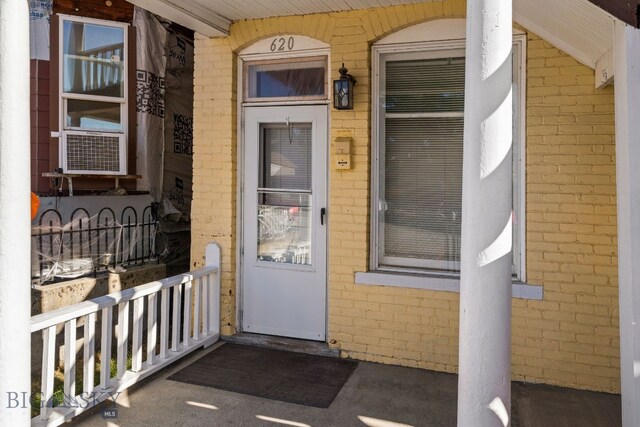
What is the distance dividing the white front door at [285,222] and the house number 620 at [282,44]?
58 centimetres

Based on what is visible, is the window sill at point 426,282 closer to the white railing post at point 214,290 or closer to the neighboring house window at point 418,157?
the neighboring house window at point 418,157

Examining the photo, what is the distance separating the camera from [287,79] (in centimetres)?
504

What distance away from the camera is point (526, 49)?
4.20 meters

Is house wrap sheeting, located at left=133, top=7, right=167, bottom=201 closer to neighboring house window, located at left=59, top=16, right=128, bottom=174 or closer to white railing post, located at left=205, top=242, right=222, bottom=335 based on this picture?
neighboring house window, located at left=59, top=16, right=128, bottom=174

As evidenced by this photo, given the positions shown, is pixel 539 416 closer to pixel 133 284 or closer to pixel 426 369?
pixel 426 369

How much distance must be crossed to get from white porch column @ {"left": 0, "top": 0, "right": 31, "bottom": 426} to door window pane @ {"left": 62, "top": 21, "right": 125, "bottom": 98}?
13.7 ft

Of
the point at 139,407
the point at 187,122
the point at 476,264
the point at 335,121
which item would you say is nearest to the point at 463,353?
the point at 476,264

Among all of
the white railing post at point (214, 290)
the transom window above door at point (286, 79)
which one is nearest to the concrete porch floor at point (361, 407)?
the white railing post at point (214, 290)

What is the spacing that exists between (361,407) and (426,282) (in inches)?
49.3

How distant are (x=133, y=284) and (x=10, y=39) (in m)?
3.62

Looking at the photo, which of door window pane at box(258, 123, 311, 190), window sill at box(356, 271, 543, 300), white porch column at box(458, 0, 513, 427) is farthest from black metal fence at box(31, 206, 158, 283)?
white porch column at box(458, 0, 513, 427)

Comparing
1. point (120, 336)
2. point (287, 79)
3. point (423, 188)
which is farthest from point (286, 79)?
point (120, 336)

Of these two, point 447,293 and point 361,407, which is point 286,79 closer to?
point 447,293

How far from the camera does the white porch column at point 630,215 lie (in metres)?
2.60
